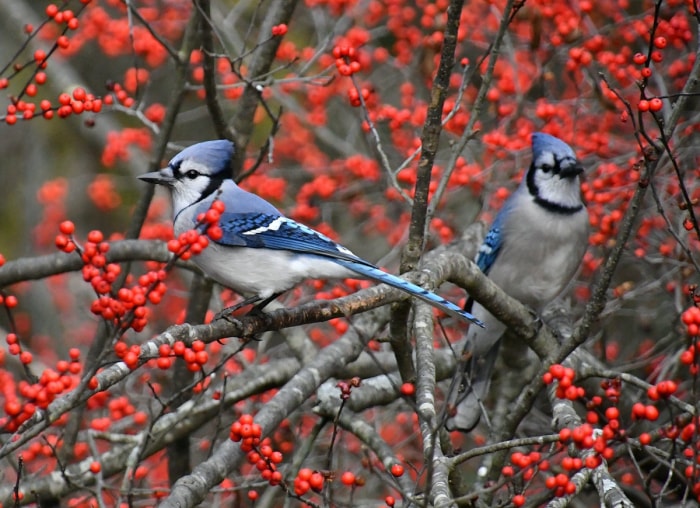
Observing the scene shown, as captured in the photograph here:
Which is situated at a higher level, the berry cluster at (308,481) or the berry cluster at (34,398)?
the berry cluster at (34,398)

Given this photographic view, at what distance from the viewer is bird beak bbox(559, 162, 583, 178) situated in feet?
15.7

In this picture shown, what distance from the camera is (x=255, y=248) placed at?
3.92 m

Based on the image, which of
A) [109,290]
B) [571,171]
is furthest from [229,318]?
[571,171]

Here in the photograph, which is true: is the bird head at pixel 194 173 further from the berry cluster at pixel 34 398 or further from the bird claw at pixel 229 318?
the berry cluster at pixel 34 398

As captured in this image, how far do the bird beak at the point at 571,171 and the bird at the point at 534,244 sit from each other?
0.21 feet

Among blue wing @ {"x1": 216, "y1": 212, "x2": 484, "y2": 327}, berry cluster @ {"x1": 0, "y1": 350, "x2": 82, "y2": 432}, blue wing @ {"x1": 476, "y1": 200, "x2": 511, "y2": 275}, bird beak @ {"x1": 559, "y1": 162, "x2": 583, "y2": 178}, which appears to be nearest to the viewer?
berry cluster @ {"x1": 0, "y1": 350, "x2": 82, "y2": 432}

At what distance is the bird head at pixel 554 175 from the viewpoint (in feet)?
16.0

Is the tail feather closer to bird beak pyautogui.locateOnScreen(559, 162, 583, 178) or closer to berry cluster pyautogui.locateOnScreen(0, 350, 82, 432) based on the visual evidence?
berry cluster pyautogui.locateOnScreen(0, 350, 82, 432)

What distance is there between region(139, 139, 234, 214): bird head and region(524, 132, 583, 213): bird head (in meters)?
1.72

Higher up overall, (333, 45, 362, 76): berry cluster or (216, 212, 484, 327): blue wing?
(333, 45, 362, 76): berry cluster

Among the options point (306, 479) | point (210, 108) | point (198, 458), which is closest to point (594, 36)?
point (210, 108)

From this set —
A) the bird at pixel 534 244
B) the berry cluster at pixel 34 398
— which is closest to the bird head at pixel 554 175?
the bird at pixel 534 244

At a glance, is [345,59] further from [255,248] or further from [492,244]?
[492,244]

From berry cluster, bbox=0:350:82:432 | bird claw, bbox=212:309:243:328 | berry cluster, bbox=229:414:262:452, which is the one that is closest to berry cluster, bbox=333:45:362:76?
bird claw, bbox=212:309:243:328
